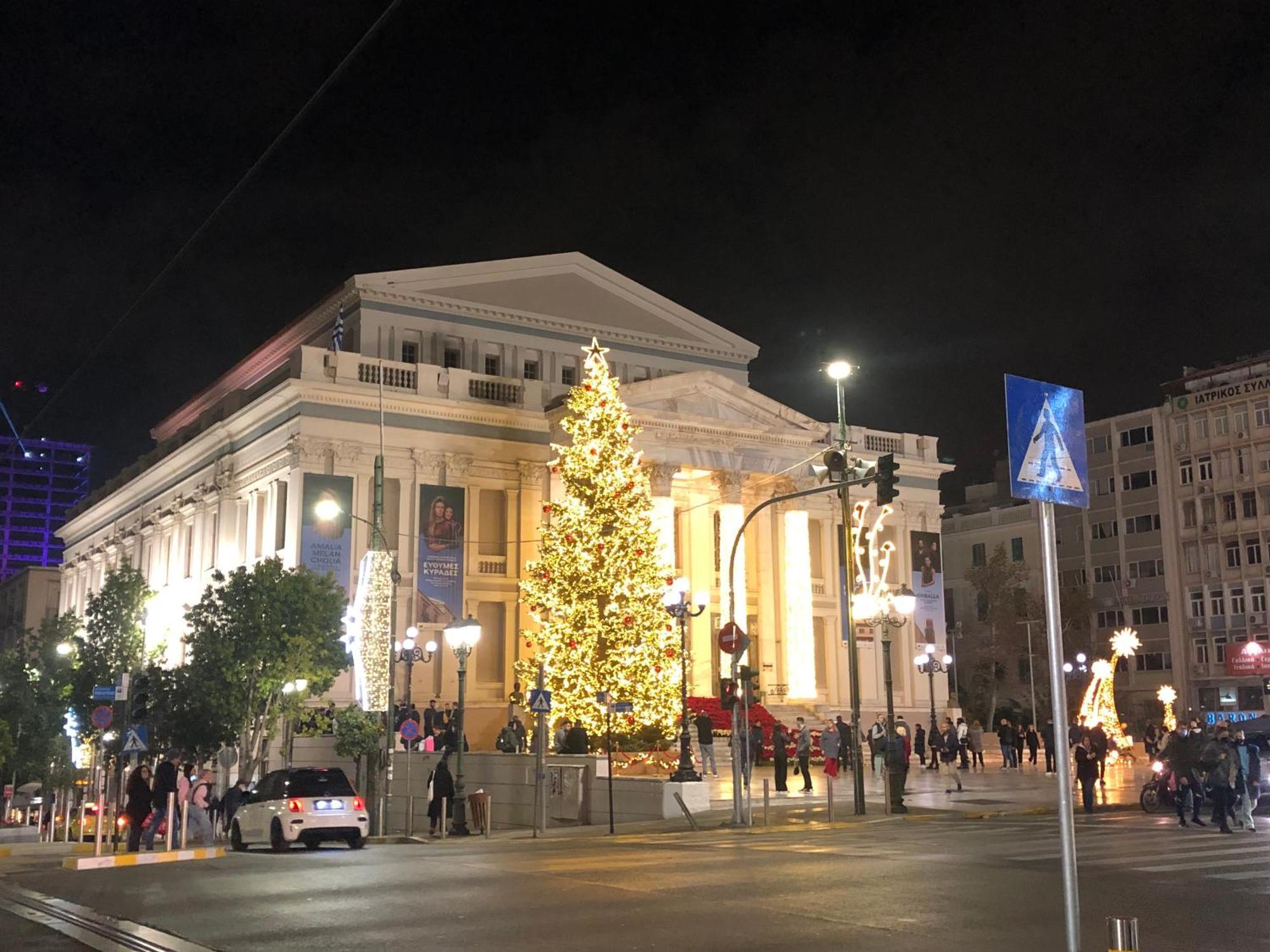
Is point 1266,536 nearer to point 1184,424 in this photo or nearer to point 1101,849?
point 1184,424

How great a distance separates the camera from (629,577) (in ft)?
124

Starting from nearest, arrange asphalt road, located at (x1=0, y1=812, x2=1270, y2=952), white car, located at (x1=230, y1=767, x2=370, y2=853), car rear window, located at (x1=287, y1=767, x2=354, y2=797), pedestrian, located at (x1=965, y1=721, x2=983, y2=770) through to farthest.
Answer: asphalt road, located at (x1=0, y1=812, x2=1270, y2=952) < white car, located at (x1=230, y1=767, x2=370, y2=853) < car rear window, located at (x1=287, y1=767, x2=354, y2=797) < pedestrian, located at (x1=965, y1=721, x2=983, y2=770)

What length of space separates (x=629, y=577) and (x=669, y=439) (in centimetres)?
1250

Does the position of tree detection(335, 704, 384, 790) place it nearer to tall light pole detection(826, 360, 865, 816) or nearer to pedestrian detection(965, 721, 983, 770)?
tall light pole detection(826, 360, 865, 816)

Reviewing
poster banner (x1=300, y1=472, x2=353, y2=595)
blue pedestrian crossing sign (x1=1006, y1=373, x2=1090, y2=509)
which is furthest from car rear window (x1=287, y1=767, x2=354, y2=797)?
poster banner (x1=300, y1=472, x2=353, y2=595)

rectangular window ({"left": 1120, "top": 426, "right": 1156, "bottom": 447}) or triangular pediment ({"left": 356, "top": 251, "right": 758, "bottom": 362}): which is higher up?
triangular pediment ({"left": 356, "top": 251, "right": 758, "bottom": 362})

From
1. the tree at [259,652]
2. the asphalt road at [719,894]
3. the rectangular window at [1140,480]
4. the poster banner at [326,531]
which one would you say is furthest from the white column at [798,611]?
the asphalt road at [719,894]

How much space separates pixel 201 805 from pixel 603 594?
12624 millimetres

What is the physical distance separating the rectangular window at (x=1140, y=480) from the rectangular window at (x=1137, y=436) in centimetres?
159

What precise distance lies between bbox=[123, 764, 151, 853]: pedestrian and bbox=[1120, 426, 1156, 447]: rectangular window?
6126 centimetres

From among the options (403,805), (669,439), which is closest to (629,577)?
(403,805)

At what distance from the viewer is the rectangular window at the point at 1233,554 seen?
67375 mm

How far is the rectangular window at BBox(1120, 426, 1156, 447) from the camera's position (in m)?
72.1

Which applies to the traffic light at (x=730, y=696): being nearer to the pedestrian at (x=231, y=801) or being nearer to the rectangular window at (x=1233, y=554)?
the pedestrian at (x=231, y=801)
